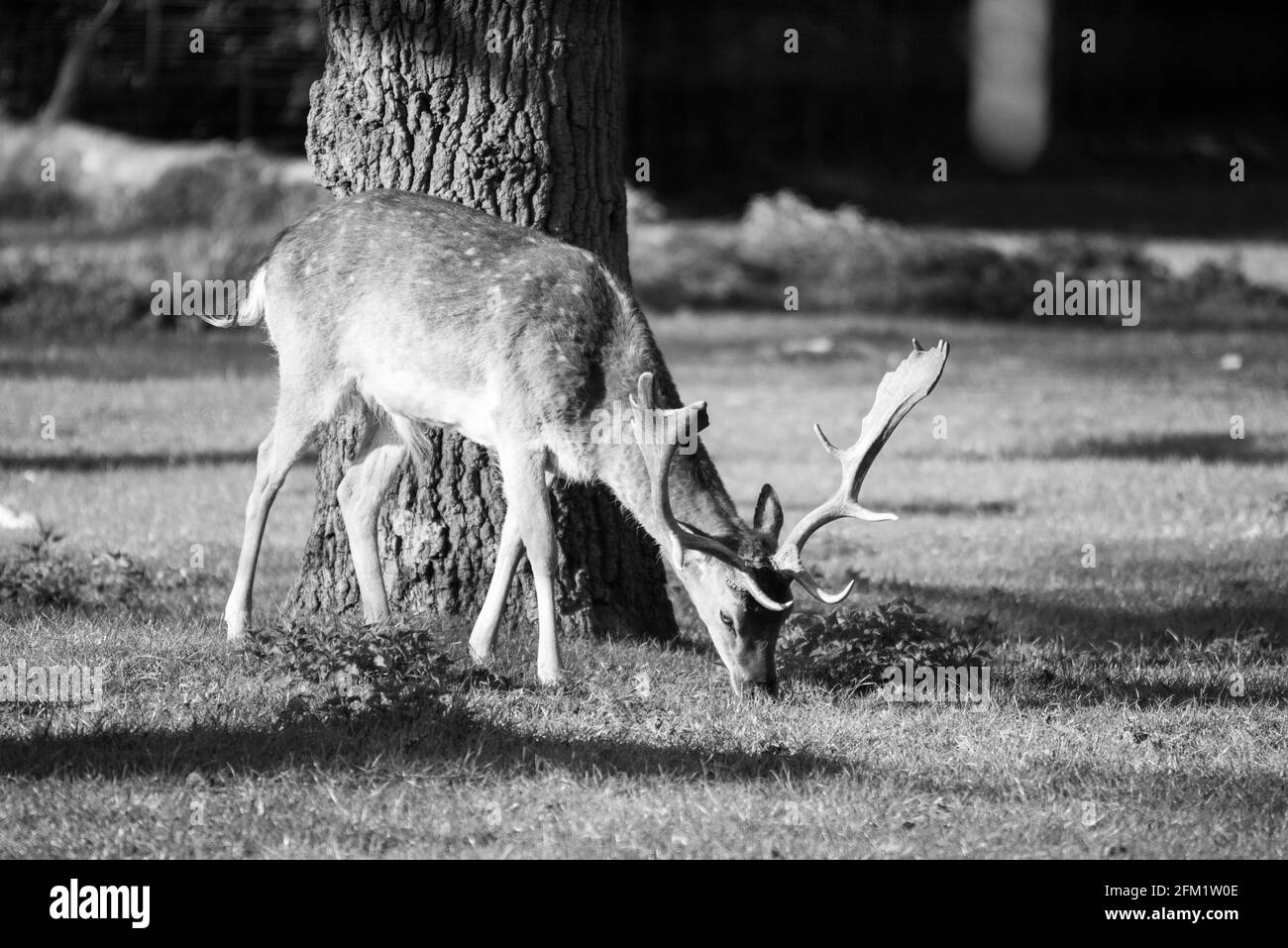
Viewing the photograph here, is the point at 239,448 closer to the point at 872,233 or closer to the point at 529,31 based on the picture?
the point at 529,31

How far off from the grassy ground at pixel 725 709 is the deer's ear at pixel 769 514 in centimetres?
65

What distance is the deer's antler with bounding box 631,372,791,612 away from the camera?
7137 mm

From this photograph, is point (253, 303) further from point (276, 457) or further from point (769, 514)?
point (769, 514)

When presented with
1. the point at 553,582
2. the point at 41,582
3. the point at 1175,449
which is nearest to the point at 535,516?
the point at 553,582

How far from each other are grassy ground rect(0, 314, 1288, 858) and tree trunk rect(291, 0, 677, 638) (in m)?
0.38

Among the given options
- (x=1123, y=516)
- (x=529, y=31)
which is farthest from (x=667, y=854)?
(x=1123, y=516)

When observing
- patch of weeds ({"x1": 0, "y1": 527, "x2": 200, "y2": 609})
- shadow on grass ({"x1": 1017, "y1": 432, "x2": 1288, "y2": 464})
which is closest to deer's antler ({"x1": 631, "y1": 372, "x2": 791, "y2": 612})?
patch of weeds ({"x1": 0, "y1": 527, "x2": 200, "y2": 609})

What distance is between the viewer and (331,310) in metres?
7.83

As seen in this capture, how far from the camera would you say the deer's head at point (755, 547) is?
7.18 m

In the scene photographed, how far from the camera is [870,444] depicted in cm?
726

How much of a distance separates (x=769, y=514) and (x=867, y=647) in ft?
2.42

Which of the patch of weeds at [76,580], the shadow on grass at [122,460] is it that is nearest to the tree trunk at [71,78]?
the shadow on grass at [122,460]
